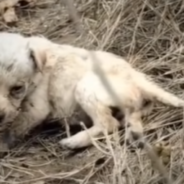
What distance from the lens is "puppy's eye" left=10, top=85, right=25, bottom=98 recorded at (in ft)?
10.9

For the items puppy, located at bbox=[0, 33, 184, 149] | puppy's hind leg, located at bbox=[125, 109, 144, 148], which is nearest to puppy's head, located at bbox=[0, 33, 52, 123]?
puppy, located at bbox=[0, 33, 184, 149]

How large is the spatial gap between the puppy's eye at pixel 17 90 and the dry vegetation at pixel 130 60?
342mm

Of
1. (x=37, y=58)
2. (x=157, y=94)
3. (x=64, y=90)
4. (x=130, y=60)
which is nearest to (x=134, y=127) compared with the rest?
(x=157, y=94)

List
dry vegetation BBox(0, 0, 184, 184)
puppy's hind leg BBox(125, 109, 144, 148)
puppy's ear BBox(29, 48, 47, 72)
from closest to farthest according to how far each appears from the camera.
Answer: dry vegetation BBox(0, 0, 184, 184)
puppy's hind leg BBox(125, 109, 144, 148)
puppy's ear BBox(29, 48, 47, 72)

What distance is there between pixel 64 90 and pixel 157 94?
20.2 inches

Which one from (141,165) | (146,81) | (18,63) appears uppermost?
(18,63)

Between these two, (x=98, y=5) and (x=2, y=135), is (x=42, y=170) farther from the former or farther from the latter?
(x=98, y=5)

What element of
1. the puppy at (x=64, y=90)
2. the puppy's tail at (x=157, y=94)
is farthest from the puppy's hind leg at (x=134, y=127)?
the puppy's tail at (x=157, y=94)

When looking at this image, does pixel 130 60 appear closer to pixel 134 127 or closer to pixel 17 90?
pixel 134 127

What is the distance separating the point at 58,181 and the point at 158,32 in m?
1.44

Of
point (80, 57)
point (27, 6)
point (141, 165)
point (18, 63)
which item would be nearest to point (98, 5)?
point (27, 6)

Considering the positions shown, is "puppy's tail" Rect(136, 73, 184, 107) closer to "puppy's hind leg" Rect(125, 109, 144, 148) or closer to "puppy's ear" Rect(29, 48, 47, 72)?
"puppy's hind leg" Rect(125, 109, 144, 148)

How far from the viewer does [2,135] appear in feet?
11.6

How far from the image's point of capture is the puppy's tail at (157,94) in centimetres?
335
